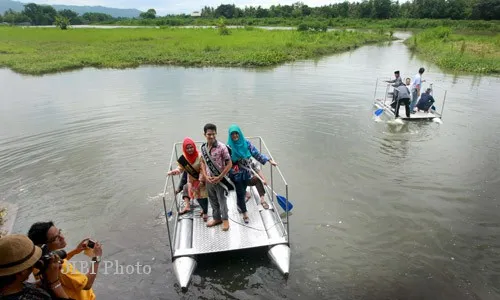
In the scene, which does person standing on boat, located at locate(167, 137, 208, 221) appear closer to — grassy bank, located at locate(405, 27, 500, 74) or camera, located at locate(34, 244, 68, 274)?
camera, located at locate(34, 244, 68, 274)

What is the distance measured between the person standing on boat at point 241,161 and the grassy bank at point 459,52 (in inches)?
1041

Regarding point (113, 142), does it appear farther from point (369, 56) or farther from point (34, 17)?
point (34, 17)

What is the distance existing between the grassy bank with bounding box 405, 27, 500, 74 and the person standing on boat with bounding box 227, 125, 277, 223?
2645 cm

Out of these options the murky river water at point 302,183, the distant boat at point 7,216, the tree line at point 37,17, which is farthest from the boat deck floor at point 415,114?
the tree line at point 37,17

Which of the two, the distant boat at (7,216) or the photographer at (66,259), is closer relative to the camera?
the photographer at (66,259)

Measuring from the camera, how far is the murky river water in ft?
20.7

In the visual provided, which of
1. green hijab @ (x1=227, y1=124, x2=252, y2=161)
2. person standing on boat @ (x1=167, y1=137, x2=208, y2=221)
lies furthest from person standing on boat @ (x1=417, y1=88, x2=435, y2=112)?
person standing on boat @ (x1=167, y1=137, x2=208, y2=221)

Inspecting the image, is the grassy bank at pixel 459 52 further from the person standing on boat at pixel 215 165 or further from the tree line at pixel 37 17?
the tree line at pixel 37 17

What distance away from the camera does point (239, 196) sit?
698 cm

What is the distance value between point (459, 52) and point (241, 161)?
3354 cm

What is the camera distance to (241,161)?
6734 millimetres

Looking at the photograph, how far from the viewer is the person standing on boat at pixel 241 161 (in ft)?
21.2

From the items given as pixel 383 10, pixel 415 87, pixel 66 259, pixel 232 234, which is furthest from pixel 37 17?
pixel 66 259

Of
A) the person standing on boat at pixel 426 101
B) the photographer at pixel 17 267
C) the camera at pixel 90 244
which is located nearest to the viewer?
the photographer at pixel 17 267
